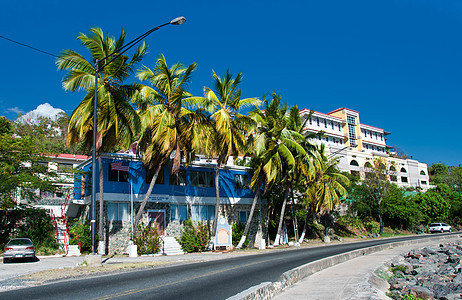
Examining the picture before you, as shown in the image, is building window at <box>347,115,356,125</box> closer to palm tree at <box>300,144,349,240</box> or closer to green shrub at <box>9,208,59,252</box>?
palm tree at <box>300,144,349,240</box>

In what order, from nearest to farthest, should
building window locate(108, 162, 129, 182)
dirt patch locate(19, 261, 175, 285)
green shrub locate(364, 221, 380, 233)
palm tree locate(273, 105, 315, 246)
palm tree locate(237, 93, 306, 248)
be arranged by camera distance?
dirt patch locate(19, 261, 175, 285)
building window locate(108, 162, 129, 182)
palm tree locate(237, 93, 306, 248)
palm tree locate(273, 105, 315, 246)
green shrub locate(364, 221, 380, 233)

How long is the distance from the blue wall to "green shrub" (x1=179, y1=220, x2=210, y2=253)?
2.72 meters

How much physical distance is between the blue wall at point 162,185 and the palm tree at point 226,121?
9.04 ft

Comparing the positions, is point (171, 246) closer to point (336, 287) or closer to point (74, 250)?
point (74, 250)

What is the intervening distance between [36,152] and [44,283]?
15.5 m

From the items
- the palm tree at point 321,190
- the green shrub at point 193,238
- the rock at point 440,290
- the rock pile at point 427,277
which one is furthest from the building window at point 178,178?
the rock at point 440,290

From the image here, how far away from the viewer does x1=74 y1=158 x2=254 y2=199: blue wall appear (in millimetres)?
26453

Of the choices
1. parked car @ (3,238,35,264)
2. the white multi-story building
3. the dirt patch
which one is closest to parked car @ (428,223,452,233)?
the white multi-story building

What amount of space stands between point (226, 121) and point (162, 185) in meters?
7.00

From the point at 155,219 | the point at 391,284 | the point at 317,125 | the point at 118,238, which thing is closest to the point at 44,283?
the point at 391,284

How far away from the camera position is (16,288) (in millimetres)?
11203

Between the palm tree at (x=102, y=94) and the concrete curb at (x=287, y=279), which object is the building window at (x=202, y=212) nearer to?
the palm tree at (x=102, y=94)

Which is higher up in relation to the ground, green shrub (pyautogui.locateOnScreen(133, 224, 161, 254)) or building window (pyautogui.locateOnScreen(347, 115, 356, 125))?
building window (pyautogui.locateOnScreen(347, 115, 356, 125))

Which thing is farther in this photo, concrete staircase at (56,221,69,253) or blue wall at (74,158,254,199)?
blue wall at (74,158,254,199)
